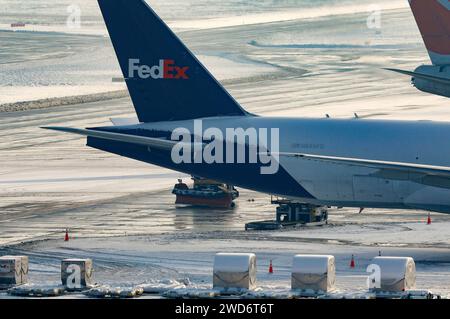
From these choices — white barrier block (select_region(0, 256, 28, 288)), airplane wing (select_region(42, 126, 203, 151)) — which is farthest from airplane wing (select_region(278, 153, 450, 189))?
white barrier block (select_region(0, 256, 28, 288))

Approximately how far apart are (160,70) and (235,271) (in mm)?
24822

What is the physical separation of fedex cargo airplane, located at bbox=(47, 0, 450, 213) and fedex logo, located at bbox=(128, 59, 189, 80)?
0.04m

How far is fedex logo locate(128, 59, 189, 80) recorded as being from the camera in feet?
193

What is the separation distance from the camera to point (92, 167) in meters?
79.9

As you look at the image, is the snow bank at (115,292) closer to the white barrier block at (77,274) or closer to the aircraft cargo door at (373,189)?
the white barrier block at (77,274)

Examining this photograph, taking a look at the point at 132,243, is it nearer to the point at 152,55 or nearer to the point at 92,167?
the point at 152,55

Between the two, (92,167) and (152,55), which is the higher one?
(152,55)

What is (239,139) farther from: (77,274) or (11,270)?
(11,270)

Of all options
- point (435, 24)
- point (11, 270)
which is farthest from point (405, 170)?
point (435, 24)

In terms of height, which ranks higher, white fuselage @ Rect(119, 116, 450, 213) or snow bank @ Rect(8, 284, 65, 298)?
white fuselage @ Rect(119, 116, 450, 213)

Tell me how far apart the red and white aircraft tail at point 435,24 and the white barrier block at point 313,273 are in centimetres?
3967

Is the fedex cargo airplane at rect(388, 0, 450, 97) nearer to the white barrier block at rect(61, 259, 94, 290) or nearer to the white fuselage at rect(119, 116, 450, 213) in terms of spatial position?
the white fuselage at rect(119, 116, 450, 213)

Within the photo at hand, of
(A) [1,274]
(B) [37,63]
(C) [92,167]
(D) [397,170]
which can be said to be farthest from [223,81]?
(A) [1,274]
